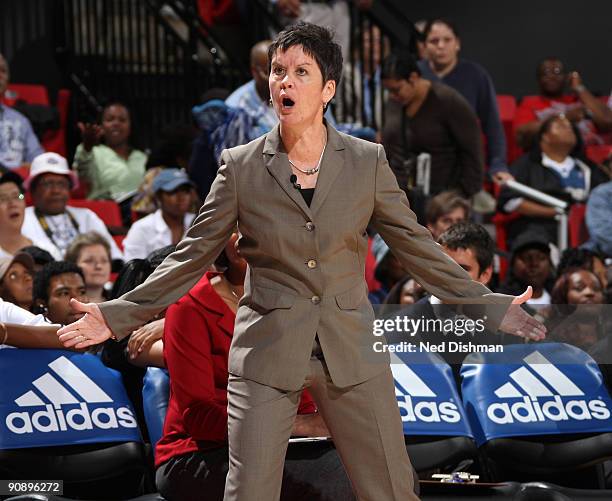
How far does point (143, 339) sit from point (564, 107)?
22.2 feet

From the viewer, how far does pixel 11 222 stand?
6941mm

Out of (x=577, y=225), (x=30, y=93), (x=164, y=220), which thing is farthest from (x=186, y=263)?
(x=30, y=93)

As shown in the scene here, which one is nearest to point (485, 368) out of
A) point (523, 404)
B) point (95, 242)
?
point (523, 404)

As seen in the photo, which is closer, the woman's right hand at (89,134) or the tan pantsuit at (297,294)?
the tan pantsuit at (297,294)

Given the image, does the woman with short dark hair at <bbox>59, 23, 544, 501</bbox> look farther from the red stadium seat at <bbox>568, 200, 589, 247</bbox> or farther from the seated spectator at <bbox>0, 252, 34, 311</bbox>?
the red stadium seat at <bbox>568, 200, 589, 247</bbox>

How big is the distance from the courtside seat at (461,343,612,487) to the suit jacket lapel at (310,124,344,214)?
71.0 inches

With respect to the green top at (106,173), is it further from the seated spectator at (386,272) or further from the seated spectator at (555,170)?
the seated spectator at (555,170)

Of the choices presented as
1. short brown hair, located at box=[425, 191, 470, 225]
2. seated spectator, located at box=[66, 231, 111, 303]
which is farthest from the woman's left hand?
short brown hair, located at box=[425, 191, 470, 225]

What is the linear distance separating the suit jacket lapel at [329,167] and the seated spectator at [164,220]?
4.49 meters

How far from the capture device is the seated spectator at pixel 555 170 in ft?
28.4

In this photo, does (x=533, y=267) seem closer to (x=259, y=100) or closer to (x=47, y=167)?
(x=259, y=100)

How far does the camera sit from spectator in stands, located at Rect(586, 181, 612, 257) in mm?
8141

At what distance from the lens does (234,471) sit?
3.03 m

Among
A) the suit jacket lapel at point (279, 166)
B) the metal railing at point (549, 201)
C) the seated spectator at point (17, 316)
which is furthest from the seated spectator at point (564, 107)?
the suit jacket lapel at point (279, 166)
